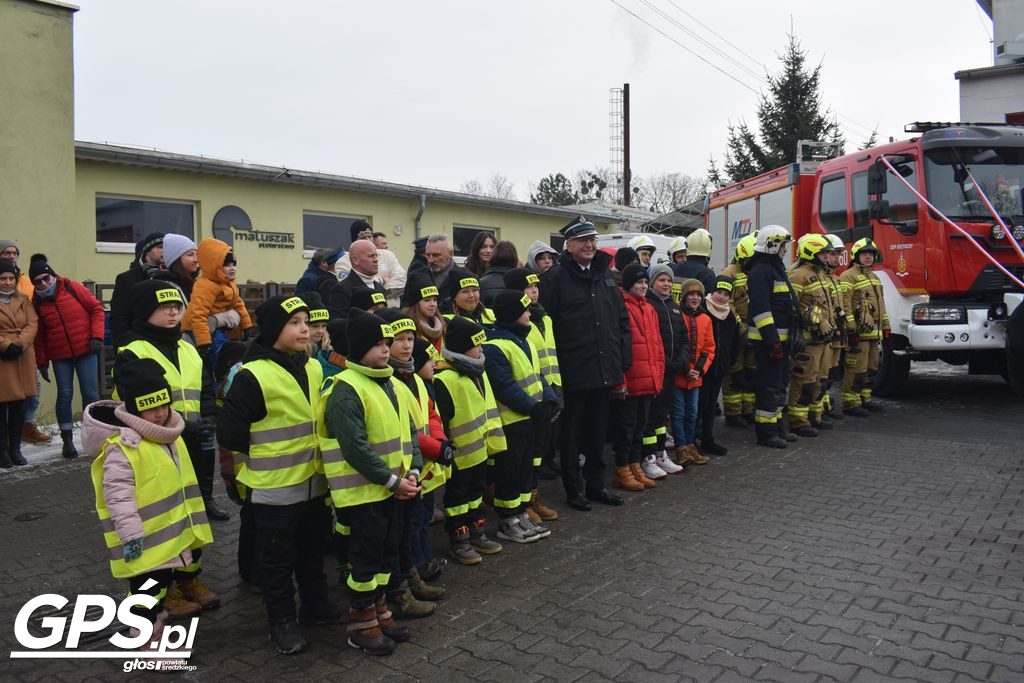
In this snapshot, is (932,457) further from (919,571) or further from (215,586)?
(215,586)

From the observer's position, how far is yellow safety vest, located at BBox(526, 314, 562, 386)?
5801 mm

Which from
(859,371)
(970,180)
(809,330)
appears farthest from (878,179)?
(809,330)

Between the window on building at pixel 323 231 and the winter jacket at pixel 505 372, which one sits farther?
the window on building at pixel 323 231

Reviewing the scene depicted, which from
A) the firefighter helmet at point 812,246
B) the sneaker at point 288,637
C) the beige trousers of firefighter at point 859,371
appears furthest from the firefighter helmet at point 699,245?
the sneaker at point 288,637

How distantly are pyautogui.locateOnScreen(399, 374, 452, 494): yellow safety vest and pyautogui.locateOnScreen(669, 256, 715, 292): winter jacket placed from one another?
4.61 metres

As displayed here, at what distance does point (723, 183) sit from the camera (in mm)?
33344

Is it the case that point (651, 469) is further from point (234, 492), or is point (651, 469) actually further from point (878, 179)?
point (878, 179)

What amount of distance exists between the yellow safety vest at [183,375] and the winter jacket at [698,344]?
4449 mm

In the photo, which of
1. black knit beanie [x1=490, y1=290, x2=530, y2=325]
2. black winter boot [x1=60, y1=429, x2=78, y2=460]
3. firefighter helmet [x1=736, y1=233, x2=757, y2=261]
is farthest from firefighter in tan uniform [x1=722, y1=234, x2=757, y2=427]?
black winter boot [x1=60, y1=429, x2=78, y2=460]

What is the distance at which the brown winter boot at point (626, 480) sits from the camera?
6.77 metres

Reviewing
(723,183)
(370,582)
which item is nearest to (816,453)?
(370,582)

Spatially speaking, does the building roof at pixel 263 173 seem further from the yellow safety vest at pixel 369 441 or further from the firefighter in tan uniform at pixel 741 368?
the yellow safety vest at pixel 369 441

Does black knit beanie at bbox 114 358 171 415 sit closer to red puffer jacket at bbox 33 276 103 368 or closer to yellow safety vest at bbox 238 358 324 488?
yellow safety vest at bbox 238 358 324 488

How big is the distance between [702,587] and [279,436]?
2529mm
